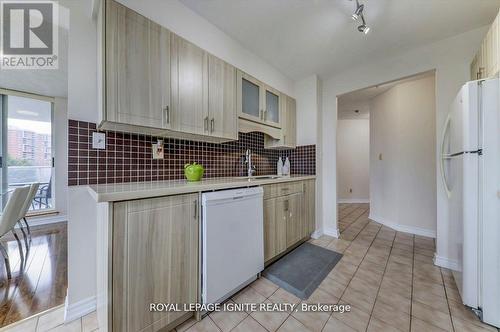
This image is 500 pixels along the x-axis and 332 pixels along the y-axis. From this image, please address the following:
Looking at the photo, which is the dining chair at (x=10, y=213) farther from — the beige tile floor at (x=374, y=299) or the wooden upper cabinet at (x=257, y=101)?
the wooden upper cabinet at (x=257, y=101)

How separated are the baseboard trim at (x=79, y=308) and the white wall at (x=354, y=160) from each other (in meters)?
5.47

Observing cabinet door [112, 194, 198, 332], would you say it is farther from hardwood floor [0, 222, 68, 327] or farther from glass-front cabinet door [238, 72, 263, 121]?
glass-front cabinet door [238, 72, 263, 121]

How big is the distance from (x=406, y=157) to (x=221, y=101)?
10.6 ft

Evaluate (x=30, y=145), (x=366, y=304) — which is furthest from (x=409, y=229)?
(x=30, y=145)

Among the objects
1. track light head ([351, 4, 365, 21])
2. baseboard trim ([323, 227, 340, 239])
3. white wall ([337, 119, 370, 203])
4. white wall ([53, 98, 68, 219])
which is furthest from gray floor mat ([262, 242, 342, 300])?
white wall ([53, 98, 68, 219])

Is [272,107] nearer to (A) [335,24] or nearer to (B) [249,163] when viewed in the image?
(B) [249,163]

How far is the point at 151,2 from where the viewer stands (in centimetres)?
140

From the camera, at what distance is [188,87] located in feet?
4.92

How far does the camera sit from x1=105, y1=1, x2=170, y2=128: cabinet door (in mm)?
1136

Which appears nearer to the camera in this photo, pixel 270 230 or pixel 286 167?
pixel 270 230

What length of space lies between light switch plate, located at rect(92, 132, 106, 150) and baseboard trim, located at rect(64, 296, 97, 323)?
1.12 meters

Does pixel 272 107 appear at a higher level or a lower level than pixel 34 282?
higher

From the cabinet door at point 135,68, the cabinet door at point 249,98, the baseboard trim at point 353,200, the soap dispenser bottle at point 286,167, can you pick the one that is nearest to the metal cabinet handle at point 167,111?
the cabinet door at point 135,68

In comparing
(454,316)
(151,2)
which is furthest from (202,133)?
(454,316)
